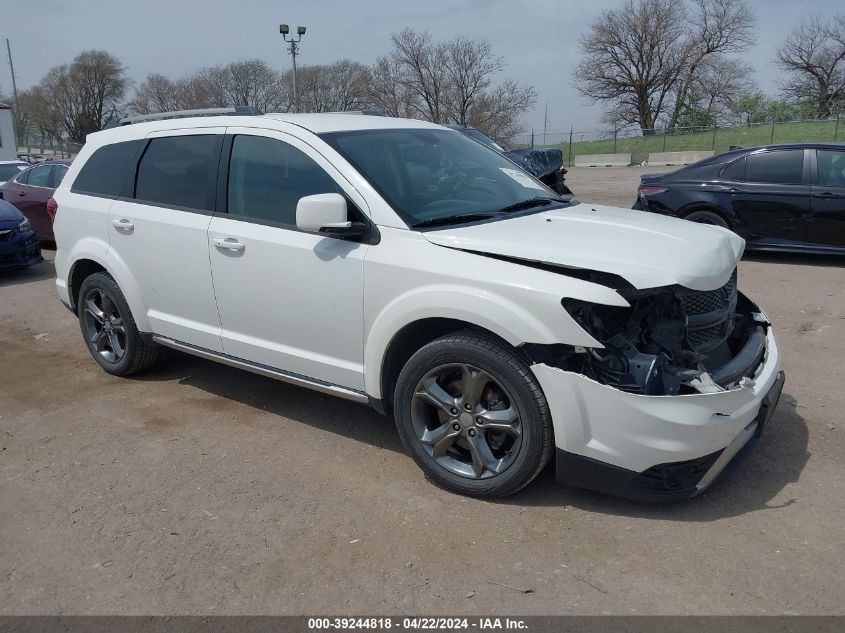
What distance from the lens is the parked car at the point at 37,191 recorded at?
1195cm

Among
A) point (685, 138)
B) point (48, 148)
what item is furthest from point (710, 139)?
point (48, 148)

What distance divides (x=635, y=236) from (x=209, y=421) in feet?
9.45

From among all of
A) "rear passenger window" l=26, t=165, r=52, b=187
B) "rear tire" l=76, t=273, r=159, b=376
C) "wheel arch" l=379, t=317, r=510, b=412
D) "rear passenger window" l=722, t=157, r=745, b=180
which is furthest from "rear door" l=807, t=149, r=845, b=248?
"rear passenger window" l=26, t=165, r=52, b=187

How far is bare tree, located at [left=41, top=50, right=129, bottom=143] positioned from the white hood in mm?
73259

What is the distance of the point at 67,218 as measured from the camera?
5566 mm

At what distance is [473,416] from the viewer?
353 cm

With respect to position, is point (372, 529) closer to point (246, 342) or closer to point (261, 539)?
point (261, 539)

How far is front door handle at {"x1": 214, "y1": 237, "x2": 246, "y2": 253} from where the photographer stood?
4.28 m

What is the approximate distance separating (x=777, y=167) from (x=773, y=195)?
1.43ft

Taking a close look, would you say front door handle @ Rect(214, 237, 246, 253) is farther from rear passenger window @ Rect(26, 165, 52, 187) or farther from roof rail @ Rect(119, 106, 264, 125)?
rear passenger window @ Rect(26, 165, 52, 187)

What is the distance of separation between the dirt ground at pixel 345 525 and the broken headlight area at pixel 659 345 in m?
0.66

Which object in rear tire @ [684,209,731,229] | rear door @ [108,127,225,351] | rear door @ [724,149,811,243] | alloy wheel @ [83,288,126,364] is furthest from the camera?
rear tire @ [684,209,731,229]

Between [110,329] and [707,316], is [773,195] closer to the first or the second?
[707,316]

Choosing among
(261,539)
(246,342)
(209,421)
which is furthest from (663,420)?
(209,421)
